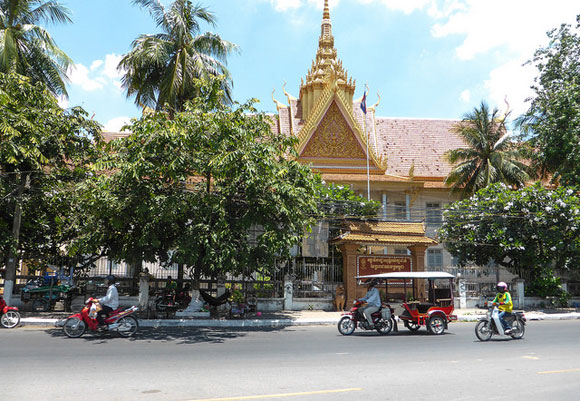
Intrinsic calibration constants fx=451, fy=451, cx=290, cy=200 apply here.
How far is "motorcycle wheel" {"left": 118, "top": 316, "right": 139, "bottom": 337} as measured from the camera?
10.6 m

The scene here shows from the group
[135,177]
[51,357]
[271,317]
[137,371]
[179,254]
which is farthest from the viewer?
[271,317]

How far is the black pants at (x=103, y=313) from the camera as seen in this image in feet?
33.9

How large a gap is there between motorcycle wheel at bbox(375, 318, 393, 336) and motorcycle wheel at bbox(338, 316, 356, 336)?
0.60m

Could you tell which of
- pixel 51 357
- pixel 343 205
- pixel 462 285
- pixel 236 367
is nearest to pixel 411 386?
pixel 236 367

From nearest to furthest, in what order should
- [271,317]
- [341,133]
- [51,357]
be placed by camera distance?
[51,357]
[271,317]
[341,133]

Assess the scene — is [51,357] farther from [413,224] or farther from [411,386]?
[413,224]

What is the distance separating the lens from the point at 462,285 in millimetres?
20125

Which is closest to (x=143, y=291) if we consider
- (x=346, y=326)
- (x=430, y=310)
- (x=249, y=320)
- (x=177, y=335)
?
(x=249, y=320)

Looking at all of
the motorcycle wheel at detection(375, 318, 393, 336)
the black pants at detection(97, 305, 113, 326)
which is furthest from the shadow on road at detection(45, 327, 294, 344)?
the motorcycle wheel at detection(375, 318, 393, 336)

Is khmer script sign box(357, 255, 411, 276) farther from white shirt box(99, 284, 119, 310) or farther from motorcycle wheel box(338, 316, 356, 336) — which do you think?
white shirt box(99, 284, 119, 310)

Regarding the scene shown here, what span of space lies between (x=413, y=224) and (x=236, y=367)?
14195mm

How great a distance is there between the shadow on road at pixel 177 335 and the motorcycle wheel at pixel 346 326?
84.9 inches

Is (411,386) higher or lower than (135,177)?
lower

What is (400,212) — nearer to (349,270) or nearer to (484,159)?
(484,159)
